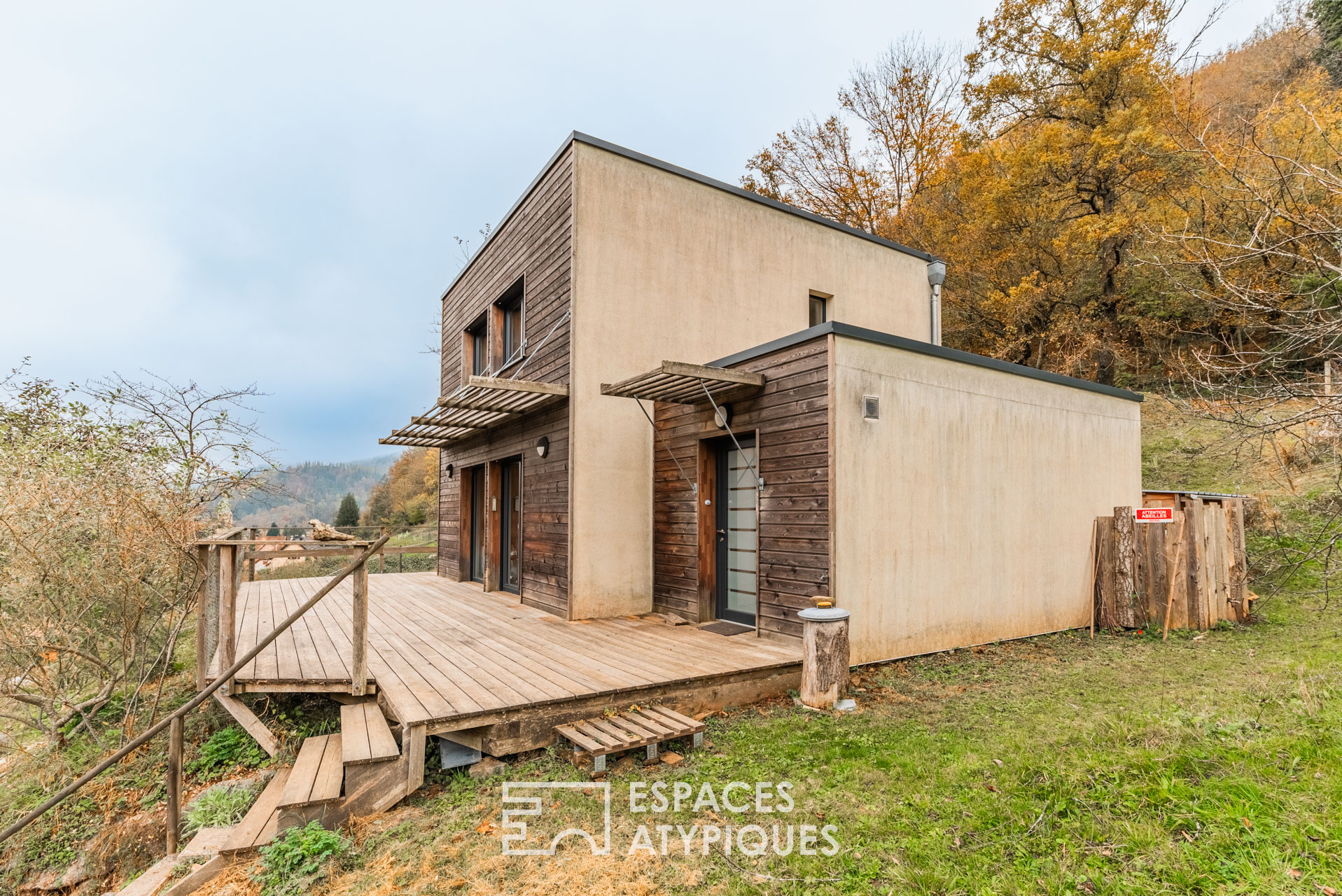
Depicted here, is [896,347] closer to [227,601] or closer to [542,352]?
[542,352]

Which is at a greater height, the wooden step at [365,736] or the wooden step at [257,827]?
the wooden step at [365,736]

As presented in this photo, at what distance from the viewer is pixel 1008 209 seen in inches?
588

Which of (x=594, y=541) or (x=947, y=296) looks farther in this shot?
(x=947, y=296)

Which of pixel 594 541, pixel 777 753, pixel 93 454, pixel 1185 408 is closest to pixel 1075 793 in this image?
pixel 777 753

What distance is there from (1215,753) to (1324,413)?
5.52ft

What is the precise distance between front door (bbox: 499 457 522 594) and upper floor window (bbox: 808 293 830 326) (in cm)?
466

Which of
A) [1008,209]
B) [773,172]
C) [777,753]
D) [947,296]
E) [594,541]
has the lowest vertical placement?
[777,753]

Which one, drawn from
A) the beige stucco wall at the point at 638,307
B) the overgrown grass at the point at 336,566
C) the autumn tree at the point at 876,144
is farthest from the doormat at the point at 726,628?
the autumn tree at the point at 876,144

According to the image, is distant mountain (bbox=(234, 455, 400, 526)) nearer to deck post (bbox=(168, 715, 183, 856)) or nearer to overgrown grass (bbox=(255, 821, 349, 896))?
deck post (bbox=(168, 715, 183, 856))

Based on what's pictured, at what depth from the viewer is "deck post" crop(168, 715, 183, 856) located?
3.30 meters

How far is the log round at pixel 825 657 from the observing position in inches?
174

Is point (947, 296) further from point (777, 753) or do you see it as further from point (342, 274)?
point (342, 274)

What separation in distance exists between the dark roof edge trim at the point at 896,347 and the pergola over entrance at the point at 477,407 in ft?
6.50

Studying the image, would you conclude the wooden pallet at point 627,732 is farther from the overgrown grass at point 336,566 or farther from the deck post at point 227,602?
the overgrown grass at point 336,566
